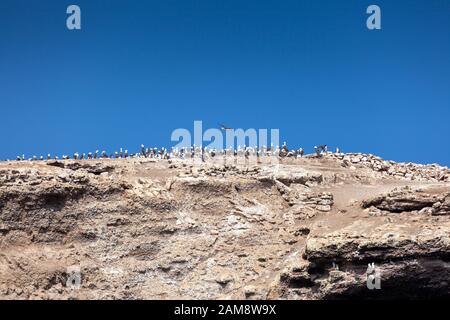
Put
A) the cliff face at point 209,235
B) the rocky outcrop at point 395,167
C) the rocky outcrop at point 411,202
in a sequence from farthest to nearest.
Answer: the rocky outcrop at point 395,167 < the rocky outcrop at point 411,202 < the cliff face at point 209,235

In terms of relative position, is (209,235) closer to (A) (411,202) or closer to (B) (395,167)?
(A) (411,202)

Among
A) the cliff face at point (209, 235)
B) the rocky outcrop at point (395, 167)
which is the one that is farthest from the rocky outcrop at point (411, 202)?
the rocky outcrop at point (395, 167)

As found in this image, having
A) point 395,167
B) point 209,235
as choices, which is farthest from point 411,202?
point 395,167

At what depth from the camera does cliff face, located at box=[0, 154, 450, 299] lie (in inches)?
1256

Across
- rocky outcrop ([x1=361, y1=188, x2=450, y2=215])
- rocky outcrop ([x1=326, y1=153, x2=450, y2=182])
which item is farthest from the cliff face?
rocky outcrop ([x1=326, y1=153, x2=450, y2=182])

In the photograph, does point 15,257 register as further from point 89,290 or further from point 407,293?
point 407,293

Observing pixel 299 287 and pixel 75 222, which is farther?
pixel 75 222

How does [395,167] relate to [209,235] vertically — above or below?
above

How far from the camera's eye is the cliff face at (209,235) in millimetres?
31891

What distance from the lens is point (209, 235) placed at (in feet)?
121

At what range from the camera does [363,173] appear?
46844 mm

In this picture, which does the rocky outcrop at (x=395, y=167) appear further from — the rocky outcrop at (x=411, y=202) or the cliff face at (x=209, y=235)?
the rocky outcrop at (x=411, y=202)
